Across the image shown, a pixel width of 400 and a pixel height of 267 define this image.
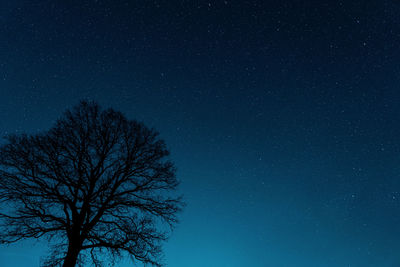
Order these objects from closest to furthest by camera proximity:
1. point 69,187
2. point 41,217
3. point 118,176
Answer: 1. point 41,217
2. point 69,187
3. point 118,176

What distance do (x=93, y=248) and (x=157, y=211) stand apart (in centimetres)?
246

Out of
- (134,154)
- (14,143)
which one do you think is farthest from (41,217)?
(134,154)

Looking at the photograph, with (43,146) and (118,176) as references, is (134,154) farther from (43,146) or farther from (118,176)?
(43,146)

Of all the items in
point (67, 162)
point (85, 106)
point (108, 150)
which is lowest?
point (67, 162)

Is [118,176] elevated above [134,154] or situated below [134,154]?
below

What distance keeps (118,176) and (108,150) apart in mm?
1084

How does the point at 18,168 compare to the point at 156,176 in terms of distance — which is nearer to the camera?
the point at 18,168

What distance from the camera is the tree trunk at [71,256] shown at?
9.84 m

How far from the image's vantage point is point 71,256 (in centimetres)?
993

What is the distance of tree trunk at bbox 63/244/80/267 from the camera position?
9844mm

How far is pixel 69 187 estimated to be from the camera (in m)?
10.7

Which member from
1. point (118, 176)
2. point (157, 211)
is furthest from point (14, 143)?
point (157, 211)

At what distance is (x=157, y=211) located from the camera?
11.4 m

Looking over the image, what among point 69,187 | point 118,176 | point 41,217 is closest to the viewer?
point 41,217
